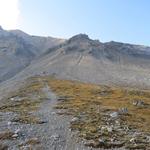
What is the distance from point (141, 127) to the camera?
1601 inches

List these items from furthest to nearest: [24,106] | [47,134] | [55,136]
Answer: [24,106] → [47,134] → [55,136]

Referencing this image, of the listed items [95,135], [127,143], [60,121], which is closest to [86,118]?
[60,121]

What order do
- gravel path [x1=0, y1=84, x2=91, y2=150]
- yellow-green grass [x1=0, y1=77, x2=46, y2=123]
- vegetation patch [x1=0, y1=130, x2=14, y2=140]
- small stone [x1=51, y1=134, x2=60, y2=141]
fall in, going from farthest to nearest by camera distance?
1. yellow-green grass [x1=0, y1=77, x2=46, y2=123]
2. vegetation patch [x1=0, y1=130, x2=14, y2=140]
3. small stone [x1=51, y1=134, x2=60, y2=141]
4. gravel path [x1=0, y1=84, x2=91, y2=150]

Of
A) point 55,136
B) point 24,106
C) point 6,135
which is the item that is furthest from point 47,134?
point 24,106

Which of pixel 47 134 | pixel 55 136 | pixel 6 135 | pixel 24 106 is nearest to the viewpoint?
pixel 55 136

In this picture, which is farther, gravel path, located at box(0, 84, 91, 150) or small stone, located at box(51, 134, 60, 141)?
small stone, located at box(51, 134, 60, 141)

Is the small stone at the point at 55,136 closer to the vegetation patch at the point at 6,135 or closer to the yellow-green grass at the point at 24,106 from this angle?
the vegetation patch at the point at 6,135

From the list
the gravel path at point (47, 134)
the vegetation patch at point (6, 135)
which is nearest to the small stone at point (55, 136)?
the gravel path at point (47, 134)

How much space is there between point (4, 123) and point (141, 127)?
47.8 ft

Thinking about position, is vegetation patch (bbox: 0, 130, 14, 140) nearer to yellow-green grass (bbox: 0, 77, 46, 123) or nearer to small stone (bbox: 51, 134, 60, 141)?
small stone (bbox: 51, 134, 60, 141)

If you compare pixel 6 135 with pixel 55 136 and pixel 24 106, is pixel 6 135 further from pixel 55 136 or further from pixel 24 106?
pixel 24 106

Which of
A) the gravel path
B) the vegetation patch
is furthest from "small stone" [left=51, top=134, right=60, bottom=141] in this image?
the vegetation patch

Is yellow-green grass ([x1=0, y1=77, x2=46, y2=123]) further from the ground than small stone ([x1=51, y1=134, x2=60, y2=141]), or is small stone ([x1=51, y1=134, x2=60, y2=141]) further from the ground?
small stone ([x1=51, y1=134, x2=60, y2=141])

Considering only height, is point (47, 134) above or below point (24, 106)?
above
